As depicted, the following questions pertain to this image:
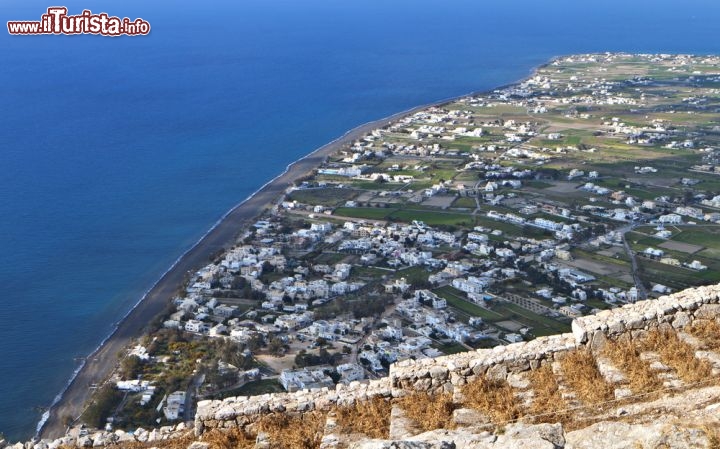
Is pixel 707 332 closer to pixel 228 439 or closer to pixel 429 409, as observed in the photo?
pixel 429 409

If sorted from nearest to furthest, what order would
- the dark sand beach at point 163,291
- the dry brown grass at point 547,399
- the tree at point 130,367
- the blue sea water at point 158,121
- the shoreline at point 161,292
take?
the dry brown grass at point 547,399 < the shoreline at point 161,292 < the dark sand beach at point 163,291 < the tree at point 130,367 < the blue sea water at point 158,121

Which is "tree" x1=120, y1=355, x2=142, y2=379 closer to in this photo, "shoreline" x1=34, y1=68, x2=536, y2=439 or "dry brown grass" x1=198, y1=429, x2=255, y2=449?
"shoreline" x1=34, y1=68, x2=536, y2=439

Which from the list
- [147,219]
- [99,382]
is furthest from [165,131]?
[99,382]

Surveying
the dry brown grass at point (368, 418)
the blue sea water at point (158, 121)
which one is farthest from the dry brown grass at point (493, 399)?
the blue sea water at point (158, 121)

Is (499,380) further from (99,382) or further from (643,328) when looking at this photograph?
(99,382)

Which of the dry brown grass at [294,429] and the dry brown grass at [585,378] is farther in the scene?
the dry brown grass at [585,378]

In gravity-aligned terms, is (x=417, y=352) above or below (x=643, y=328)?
below

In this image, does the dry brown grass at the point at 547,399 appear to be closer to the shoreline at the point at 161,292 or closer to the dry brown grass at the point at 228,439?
the dry brown grass at the point at 228,439
